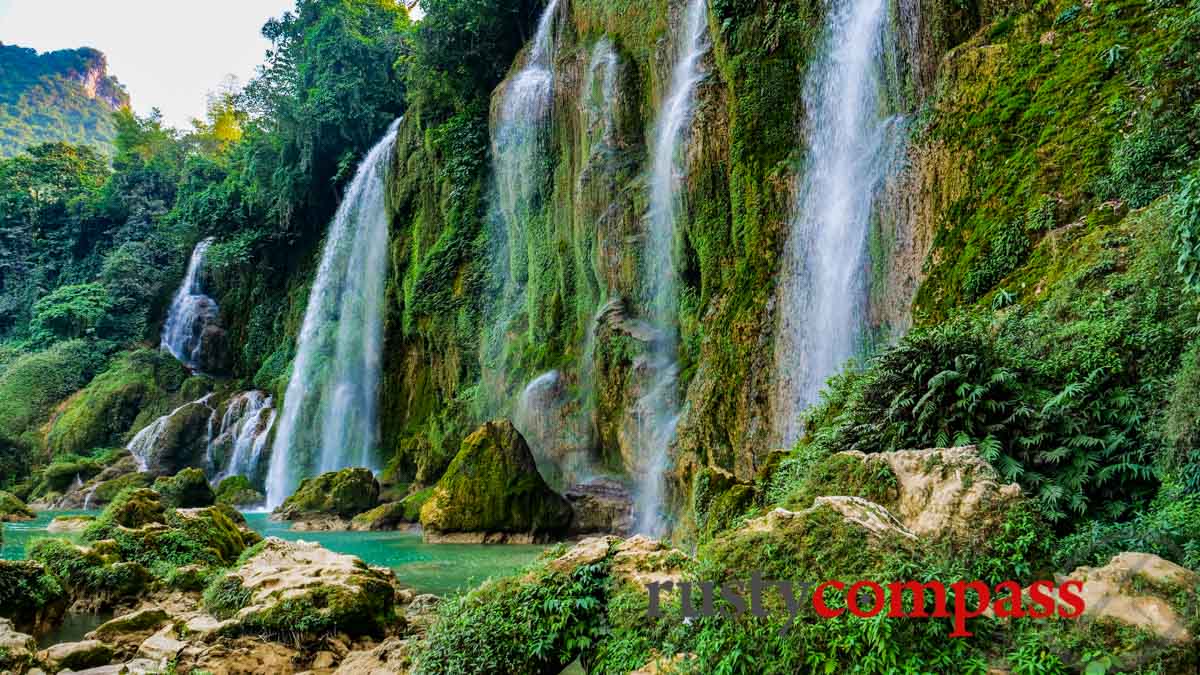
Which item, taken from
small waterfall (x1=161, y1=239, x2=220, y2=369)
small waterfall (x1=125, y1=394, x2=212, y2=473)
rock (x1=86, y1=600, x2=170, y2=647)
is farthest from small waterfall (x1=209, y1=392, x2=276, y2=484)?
rock (x1=86, y1=600, x2=170, y2=647)

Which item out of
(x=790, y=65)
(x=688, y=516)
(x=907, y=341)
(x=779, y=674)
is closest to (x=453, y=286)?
(x=790, y=65)

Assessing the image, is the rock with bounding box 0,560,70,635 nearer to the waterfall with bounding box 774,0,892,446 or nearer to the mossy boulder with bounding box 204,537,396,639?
the mossy boulder with bounding box 204,537,396,639

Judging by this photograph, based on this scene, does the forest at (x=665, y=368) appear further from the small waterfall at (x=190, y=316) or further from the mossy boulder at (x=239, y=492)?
the small waterfall at (x=190, y=316)

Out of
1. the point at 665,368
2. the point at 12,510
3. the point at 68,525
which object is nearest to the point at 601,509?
the point at 665,368

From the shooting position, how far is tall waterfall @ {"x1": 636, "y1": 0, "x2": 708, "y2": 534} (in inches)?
637

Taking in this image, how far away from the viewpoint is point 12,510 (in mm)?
21469

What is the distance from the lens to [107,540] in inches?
432

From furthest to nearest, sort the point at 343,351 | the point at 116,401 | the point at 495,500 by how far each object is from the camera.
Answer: the point at 116,401 < the point at 343,351 < the point at 495,500

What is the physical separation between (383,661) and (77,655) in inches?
104

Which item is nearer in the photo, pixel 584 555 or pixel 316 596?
pixel 584 555

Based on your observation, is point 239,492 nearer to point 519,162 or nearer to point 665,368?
point 519,162

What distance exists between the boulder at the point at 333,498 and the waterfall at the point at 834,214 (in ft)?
44.1

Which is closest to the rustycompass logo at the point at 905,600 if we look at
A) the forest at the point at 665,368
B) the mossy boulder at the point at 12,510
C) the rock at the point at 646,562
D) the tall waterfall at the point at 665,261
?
the forest at the point at 665,368

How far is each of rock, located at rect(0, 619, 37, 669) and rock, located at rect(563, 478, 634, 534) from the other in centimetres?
1132
